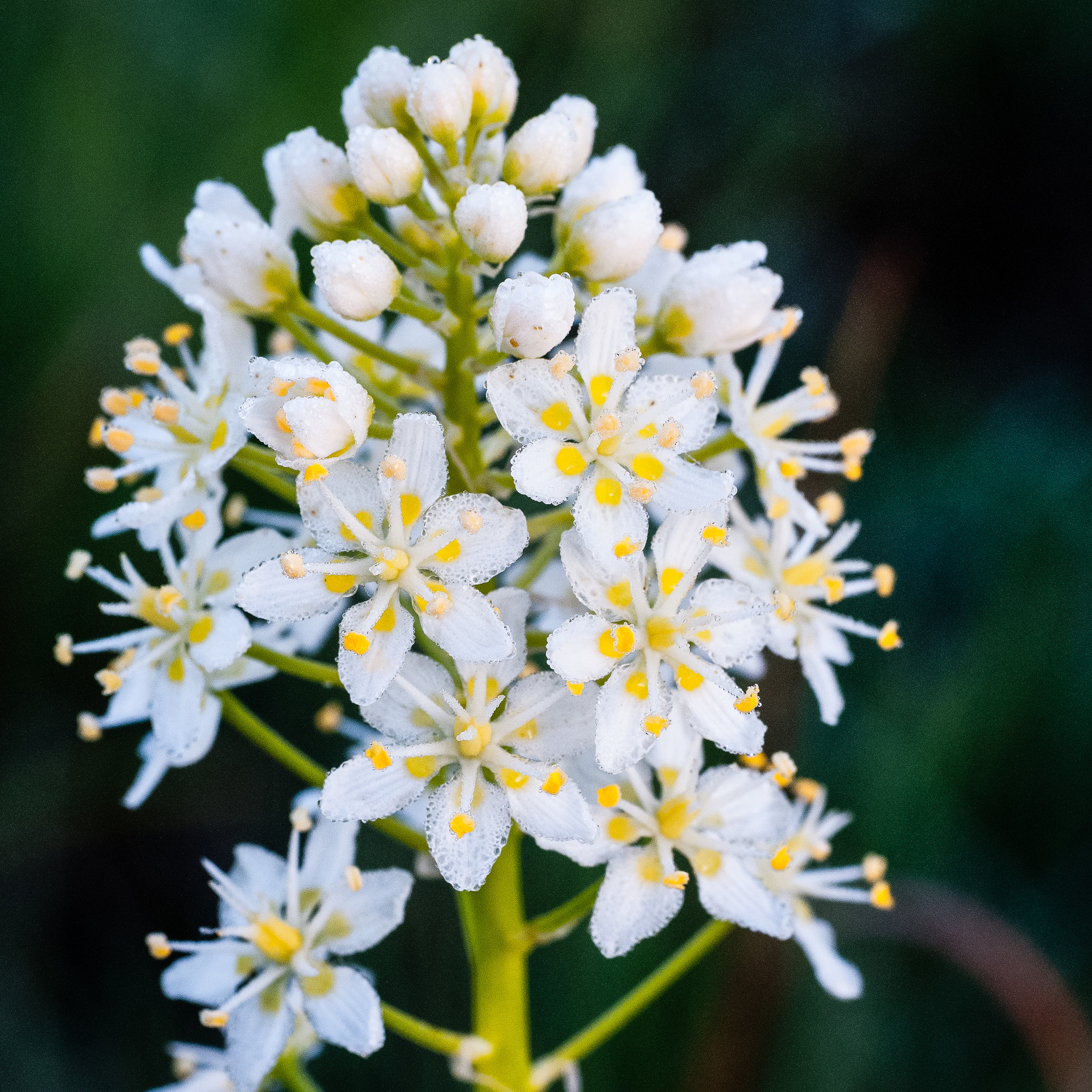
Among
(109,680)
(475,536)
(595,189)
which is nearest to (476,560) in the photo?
(475,536)

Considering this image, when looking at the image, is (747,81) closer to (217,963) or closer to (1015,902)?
(1015,902)

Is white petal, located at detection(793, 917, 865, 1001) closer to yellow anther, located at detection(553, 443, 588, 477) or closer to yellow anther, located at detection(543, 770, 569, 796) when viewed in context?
yellow anther, located at detection(543, 770, 569, 796)

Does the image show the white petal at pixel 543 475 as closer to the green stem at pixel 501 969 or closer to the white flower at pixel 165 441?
the white flower at pixel 165 441

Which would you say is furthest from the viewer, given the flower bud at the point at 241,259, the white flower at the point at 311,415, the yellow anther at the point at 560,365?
the flower bud at the point at 241,259

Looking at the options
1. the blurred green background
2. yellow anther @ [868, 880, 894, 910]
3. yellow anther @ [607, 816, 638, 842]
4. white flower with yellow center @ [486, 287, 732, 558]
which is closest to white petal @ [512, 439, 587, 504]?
white flower with yellow center @ [486, 287, 732, 558]

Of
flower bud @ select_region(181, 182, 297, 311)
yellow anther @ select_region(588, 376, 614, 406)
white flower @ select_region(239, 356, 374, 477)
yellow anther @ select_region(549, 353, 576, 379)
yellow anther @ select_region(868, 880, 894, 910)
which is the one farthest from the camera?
yellow anther @ select_region(868, 880, 894, 910)

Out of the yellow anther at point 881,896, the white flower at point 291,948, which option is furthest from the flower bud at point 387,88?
the yellow anther at point 881,896
